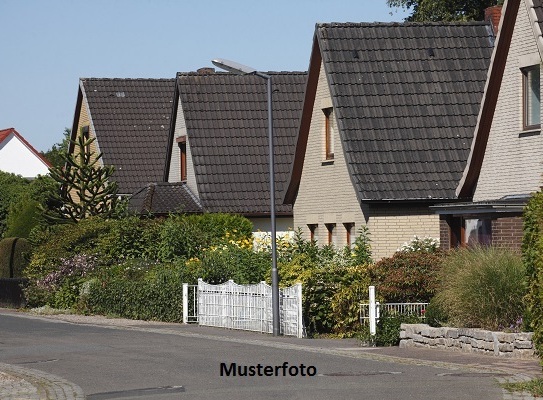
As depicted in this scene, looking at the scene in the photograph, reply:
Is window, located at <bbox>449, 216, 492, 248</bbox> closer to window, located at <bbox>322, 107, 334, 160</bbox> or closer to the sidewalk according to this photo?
the sidewalk

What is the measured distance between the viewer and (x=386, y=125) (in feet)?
110

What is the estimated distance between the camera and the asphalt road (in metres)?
15.5

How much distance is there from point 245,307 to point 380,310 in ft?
15.7

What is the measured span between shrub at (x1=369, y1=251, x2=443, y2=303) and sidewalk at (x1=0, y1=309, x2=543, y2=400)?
1.26 meters

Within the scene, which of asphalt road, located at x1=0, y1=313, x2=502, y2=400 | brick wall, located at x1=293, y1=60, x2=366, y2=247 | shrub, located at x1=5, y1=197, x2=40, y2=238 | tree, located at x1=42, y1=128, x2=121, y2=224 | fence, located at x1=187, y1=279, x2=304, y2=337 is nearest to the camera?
asphalt road, located at x1=0, y1=313, x2=502, y2=400

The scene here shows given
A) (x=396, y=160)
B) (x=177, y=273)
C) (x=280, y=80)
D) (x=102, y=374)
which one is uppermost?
(x=280, y=80)

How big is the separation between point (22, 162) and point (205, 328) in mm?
77440

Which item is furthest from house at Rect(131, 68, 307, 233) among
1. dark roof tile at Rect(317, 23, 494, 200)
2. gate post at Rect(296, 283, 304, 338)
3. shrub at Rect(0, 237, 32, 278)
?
gate post at Rect(296, 283, 304, 338)

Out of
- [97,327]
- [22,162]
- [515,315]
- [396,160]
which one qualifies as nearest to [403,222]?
[396,160]

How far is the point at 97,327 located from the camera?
3077 cm

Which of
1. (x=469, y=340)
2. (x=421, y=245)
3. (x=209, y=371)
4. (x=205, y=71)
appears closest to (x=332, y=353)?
(x=469, y=340)

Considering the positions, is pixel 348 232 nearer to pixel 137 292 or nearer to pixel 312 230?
pixel 312 230

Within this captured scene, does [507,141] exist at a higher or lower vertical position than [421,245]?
higher

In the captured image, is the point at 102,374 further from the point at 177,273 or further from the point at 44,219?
the point at 44,219
